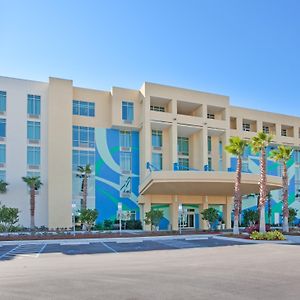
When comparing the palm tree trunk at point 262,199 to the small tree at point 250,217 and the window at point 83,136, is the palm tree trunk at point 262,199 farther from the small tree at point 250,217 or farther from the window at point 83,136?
the window at point 83,136

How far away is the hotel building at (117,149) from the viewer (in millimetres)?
42656

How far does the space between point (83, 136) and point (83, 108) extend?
337 centimetres

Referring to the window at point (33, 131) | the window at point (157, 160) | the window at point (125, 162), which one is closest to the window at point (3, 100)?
the window at point (33, 131)

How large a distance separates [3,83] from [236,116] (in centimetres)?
3044

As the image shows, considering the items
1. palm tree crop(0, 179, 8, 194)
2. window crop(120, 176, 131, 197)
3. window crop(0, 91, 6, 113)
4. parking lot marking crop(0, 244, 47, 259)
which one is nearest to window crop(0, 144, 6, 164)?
palm tree crop(0, 179, 8, 194)

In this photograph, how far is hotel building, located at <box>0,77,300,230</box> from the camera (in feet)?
140

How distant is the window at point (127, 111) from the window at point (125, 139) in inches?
76.4

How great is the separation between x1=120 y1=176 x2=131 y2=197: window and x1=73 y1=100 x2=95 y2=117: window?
855cm

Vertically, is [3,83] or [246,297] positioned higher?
[3,83]

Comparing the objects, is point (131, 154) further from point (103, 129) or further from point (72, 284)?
point (72, 284)

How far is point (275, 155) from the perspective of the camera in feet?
125

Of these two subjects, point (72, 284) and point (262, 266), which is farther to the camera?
point (262, 266)

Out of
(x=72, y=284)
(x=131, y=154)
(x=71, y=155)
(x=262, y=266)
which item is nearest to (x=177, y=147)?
(x=131, y=154)

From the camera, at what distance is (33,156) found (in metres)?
43.8
